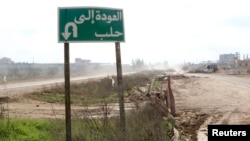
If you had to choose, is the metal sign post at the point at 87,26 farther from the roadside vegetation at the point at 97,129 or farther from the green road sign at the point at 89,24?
the roadside vegetation at the point at 97,129

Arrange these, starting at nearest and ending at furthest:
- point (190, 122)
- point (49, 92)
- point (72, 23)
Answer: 1. point (72, 23)
2. point (190, 122)
3. point (49, 92)

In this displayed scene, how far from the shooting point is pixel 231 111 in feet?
69.2

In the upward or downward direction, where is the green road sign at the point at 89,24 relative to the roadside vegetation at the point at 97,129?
upward

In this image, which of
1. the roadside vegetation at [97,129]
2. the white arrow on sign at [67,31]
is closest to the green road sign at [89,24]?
the white arrow on sign at [67,31]

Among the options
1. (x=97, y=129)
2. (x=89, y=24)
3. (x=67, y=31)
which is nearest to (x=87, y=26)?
(x=89, y=24)

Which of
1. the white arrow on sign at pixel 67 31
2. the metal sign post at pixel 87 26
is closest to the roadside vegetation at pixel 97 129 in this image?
the metal sign post at pixel 87 26

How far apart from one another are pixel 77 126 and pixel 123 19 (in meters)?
3.99

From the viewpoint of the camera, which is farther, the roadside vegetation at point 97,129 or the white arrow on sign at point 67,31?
the roadside vegetation at point 97,129

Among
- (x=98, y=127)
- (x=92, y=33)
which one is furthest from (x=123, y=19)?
(x=98, y=127)

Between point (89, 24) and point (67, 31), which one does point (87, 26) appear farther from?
point (67, 31)

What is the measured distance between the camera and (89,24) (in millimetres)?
5750

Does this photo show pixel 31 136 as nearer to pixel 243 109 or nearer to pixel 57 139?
pixel 57 139

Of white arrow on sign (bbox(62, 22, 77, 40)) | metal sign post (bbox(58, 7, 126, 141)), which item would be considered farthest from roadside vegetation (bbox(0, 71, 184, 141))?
white arrow on sign (bbox(62, 22, 77, 40))

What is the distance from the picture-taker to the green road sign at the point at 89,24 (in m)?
5.64
